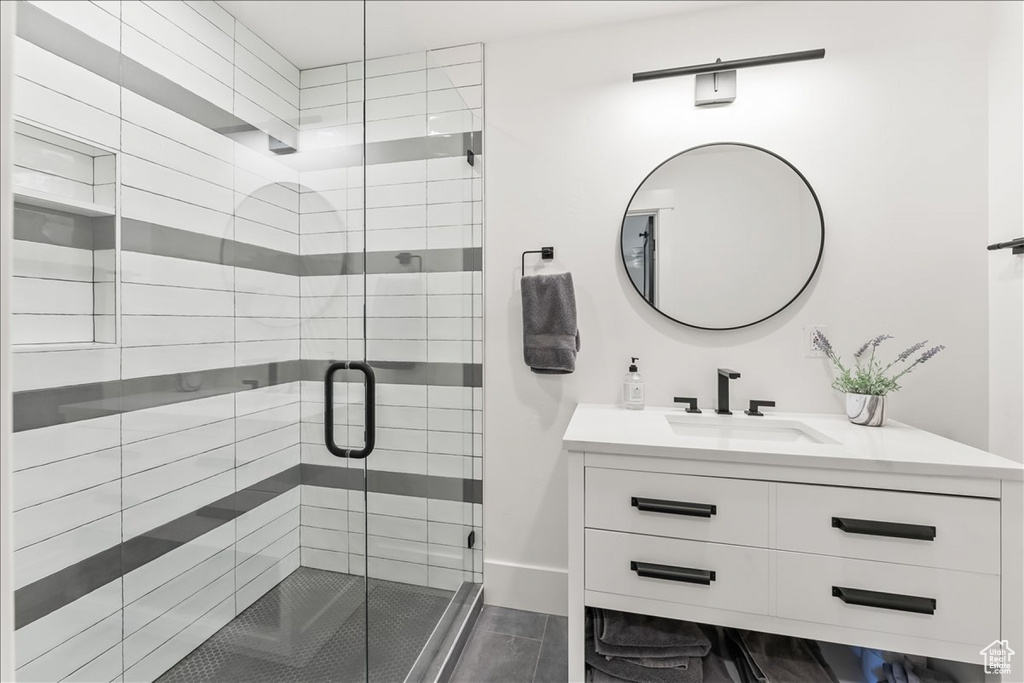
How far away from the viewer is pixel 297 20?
1020mm

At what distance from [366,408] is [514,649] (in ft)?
3.67

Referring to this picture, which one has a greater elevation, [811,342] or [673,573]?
[811,342]

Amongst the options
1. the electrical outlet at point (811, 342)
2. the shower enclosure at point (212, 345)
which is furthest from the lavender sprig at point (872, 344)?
the shower enclosure at point (212, 345)

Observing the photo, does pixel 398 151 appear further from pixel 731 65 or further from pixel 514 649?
pixel 514 649

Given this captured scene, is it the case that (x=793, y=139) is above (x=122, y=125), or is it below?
above

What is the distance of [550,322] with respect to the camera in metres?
1.78

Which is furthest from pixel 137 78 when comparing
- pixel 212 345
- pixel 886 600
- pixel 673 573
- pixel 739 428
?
pixel 886 600

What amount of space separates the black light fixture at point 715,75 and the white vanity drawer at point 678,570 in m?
1.50

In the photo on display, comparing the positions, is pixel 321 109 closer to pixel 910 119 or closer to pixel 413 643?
pixel 413 643

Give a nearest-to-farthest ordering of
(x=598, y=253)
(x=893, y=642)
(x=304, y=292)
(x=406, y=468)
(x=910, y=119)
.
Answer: (x=304, y=292)
(x=893, y=642)
(x=406, y=468)
(x=910, y=119)
(x=598, y=253)

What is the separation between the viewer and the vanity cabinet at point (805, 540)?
111 cm

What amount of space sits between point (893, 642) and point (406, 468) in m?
1.31

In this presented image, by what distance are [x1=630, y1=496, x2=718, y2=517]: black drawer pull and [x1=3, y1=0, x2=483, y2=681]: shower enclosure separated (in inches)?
25.9

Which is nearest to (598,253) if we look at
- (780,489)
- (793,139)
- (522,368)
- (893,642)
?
(522,368)
